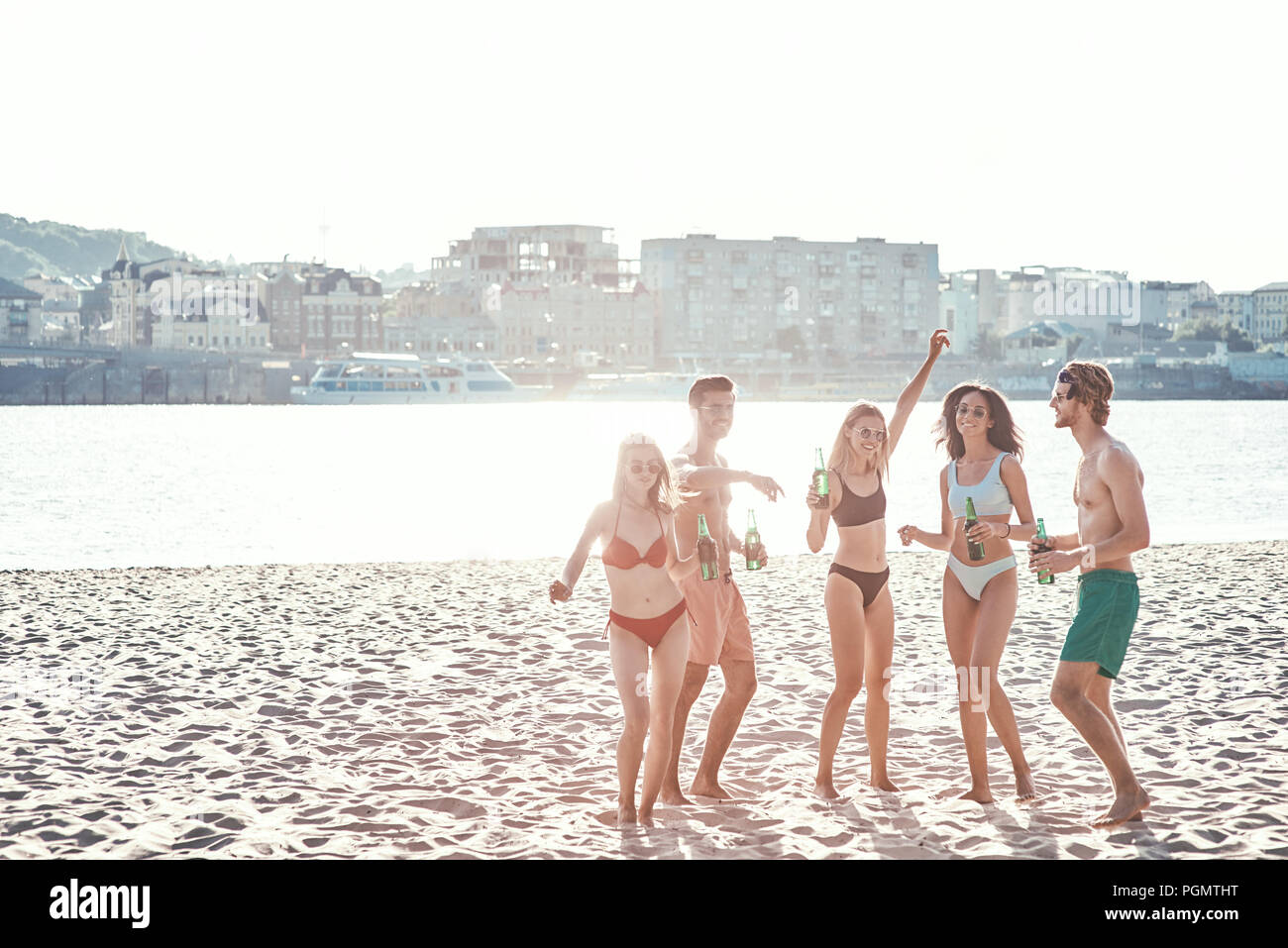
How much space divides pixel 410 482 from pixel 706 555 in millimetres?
39361

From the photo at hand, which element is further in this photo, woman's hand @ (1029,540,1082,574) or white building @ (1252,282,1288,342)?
white building @ (1252,282,1288,342)

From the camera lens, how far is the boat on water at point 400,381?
112438 mm

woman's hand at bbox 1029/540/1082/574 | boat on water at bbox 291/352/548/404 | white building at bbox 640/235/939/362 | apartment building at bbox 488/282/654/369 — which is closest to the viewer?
woman's hand at bbox 1029/540/1082/574

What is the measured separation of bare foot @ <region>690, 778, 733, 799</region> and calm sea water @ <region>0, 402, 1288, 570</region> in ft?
48.8

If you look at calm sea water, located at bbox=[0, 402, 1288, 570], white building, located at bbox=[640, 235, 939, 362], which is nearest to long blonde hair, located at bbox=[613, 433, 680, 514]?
calm sea water, located at bbox=[0, 402, 1288, 570]

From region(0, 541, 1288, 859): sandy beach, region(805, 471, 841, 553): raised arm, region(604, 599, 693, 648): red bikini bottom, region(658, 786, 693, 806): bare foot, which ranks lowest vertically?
region(0, 541, 1288, 859): sandy beach

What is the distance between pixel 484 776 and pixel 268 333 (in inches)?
4766

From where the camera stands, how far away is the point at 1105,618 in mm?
4996

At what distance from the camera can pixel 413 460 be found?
185ft

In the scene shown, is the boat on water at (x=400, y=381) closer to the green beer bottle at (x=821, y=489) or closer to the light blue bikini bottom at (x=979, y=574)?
the green beer bottle at (x=821, y=489)

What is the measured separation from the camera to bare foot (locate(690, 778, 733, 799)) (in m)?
5.80

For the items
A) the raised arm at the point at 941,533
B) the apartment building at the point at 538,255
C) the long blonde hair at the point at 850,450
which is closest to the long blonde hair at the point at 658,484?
the long blonde hair at the point at 850,450

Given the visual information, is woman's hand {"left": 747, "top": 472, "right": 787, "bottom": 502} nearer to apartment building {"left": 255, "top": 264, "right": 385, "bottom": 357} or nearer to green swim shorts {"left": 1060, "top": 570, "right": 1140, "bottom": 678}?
green swim shorts {"left": 1060, "top": 570, "right": 1140, "bottom": 678}

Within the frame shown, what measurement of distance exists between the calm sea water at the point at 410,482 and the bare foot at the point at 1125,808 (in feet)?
50.5
